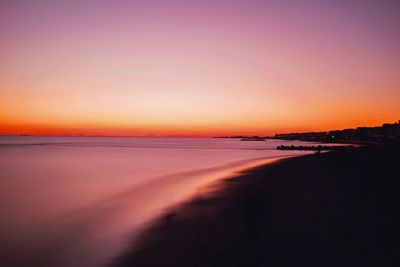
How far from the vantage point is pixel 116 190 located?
25.8 metres

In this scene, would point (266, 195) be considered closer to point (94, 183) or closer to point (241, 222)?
point (241, 222)

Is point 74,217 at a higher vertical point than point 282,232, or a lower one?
lower

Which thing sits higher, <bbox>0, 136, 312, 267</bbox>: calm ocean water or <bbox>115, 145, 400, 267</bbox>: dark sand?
<bbox>115, 145, 400, 267</bbox>: dark sand

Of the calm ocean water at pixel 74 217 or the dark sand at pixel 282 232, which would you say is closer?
the dark sand at pixel 282 232

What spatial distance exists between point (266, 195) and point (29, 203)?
14.3 metres

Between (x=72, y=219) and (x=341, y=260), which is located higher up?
(x=341, y=260)

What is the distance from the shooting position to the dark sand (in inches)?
328

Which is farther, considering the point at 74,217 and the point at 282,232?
the point at 74,217

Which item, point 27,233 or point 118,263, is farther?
point 27,233

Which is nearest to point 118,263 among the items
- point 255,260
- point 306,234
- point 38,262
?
point 38,262

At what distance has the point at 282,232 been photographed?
1027 centimetres

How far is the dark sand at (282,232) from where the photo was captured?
27.4 ft

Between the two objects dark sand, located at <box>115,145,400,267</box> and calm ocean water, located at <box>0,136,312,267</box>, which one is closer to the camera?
dark sand, located at <box>115,145,400,267</box>

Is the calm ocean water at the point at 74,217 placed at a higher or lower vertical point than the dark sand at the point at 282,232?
lower
